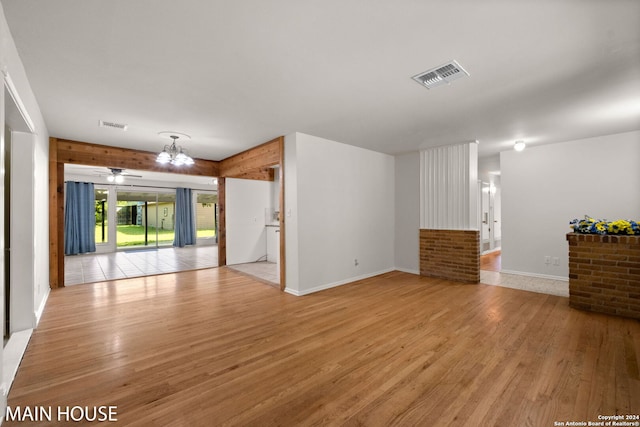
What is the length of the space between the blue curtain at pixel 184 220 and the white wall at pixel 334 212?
7.57 metres

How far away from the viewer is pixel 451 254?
524 cm

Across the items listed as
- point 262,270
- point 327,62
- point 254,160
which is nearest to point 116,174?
point 254,160

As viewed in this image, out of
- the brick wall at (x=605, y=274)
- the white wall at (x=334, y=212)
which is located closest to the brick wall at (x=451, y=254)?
the white wall at (x=334, y=212)

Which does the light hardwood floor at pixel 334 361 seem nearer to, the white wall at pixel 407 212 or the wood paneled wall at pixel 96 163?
the wood paneled wall at pixel 96 163

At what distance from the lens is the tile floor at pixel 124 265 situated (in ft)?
18.5

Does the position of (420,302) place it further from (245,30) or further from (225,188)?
(225,188)

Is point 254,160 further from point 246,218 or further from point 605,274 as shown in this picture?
point 605,274

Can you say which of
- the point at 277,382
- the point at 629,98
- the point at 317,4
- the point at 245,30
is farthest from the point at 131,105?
the point at 629,98

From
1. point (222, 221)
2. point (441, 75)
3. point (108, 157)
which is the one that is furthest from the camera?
point (222, 221)

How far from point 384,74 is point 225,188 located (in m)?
5.22

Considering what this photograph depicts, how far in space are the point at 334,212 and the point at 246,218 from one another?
10.5 ft

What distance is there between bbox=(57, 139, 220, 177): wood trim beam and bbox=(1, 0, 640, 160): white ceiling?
39.0 inches

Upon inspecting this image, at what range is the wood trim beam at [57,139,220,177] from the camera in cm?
479

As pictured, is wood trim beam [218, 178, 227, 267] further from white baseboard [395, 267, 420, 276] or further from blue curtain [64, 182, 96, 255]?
blue curtain [64, 182, 96, 255]
